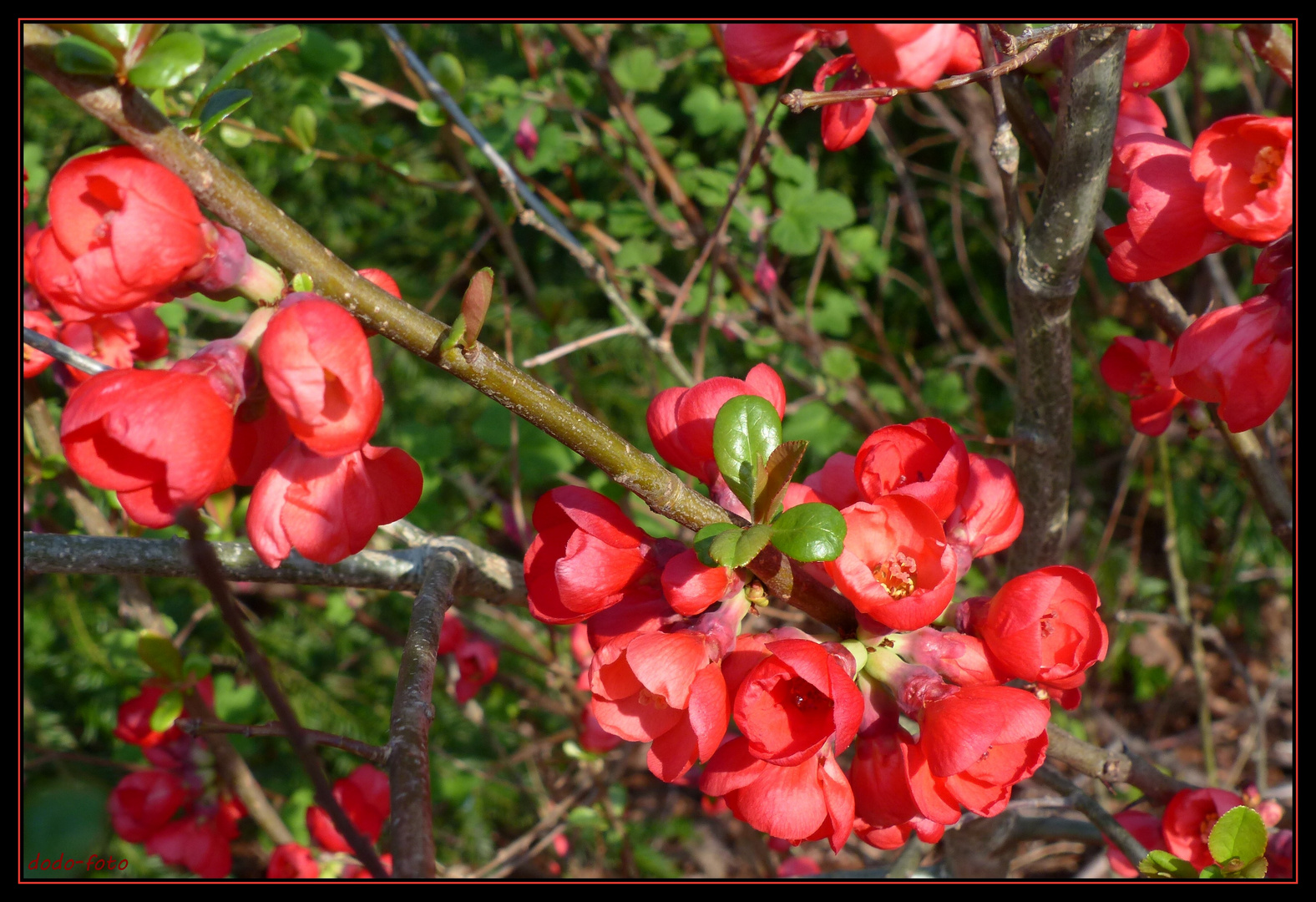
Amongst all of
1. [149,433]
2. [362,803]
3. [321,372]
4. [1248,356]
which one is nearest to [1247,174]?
[1248,356]

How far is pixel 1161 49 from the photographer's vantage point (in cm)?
80

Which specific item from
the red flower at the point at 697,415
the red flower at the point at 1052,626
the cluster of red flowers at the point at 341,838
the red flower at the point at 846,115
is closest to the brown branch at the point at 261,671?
the red flower at the point at 697,415

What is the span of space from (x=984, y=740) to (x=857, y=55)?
1.53 feet

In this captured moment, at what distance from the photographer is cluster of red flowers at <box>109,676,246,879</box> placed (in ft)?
4.40

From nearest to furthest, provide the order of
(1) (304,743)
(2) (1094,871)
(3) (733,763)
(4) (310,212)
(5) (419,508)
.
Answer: (1) (304,743), (3) (733,763), (2) (1094,871), (5) (419,508), (4) (310,212)

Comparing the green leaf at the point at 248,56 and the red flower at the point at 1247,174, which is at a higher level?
the green leaf at the point at 248,56

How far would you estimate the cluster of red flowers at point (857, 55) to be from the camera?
523mm

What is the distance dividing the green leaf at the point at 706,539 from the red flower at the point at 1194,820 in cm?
66

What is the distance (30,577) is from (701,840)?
1.89 meters

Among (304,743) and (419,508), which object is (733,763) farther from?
(419,508)

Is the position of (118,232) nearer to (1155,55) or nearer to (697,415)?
(697,415)

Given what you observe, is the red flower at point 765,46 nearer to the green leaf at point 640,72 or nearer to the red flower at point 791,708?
the red flower at point 791,708

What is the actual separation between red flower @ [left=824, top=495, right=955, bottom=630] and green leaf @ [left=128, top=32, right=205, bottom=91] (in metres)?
0.51
